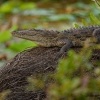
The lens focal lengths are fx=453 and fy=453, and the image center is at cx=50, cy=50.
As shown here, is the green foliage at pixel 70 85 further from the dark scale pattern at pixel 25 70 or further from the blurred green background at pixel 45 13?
the blurred green background at pixel 45 13

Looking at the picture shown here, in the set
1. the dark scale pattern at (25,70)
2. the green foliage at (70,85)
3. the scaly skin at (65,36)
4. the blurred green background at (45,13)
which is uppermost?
the green foliage at (70,85)

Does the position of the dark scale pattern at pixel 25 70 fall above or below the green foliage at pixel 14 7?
above

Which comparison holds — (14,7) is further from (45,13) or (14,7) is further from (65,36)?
(65,36)

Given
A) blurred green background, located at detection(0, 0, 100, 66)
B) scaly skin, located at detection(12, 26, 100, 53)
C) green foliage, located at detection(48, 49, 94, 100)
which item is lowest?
blurred green background, located at detection(0, 0, 100, 66)

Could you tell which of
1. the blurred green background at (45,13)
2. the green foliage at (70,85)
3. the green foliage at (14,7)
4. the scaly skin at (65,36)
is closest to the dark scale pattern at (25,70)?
the scaly skin at (65,36)

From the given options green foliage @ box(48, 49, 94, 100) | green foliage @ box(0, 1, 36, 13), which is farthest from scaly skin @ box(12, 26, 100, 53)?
green foliage @ box(0, 1, 36, 13)

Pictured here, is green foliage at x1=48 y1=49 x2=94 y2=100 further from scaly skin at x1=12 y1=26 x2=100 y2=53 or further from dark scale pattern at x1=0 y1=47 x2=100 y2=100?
scaly skin at x1=12 y1=26 x2=100 y2=53

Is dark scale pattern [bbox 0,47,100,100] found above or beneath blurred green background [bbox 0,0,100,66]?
above

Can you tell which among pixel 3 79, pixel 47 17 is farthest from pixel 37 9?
pixel 3 79
